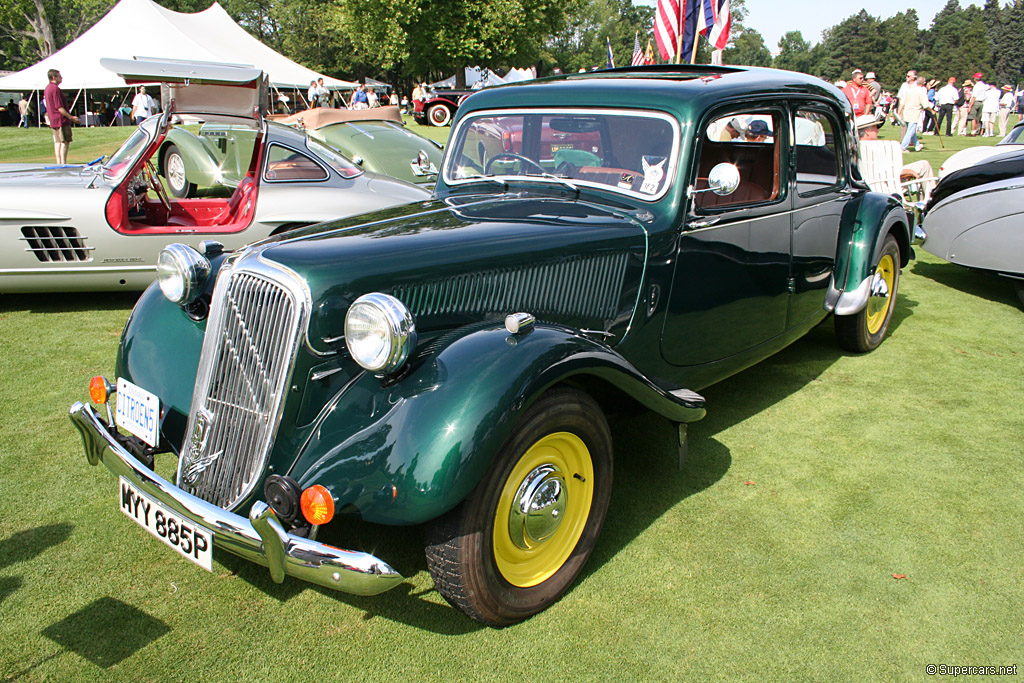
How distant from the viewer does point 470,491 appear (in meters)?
2.19

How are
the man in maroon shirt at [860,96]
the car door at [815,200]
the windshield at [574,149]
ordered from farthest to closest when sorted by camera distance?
the man in maroon shirt at [860,96] → the car door at [815,200] → the windshield at [574,149]

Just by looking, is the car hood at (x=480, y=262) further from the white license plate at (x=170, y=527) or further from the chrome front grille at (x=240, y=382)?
the white license plate at (x=170, y=527)

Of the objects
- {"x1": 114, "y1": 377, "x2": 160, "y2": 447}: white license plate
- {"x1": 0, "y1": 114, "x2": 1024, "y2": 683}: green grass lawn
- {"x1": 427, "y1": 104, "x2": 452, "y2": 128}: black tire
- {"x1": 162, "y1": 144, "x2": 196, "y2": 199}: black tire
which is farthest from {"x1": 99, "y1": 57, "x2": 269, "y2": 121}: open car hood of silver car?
{"x1": 427, "y1": 104, "x2": 452, "y2": 128}: black tire

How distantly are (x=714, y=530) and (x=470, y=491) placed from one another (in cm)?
139

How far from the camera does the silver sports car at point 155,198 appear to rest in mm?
5715

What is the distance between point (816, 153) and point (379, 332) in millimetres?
3423

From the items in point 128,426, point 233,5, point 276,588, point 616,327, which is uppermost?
point 233,5

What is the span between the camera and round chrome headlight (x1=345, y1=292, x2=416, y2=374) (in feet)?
7.27

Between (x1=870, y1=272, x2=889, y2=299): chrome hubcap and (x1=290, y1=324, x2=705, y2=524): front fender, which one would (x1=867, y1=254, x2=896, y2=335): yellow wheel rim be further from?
(x1=290, y1=324, x2=705, y2=524): front fender

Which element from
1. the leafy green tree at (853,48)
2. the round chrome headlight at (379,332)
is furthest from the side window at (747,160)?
the leafy green tree at (853,48)

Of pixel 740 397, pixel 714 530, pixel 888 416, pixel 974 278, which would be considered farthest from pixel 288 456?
pixel 974 278

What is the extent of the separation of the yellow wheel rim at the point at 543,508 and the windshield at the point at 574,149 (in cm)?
131

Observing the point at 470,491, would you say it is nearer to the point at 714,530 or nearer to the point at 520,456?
the point at 520,456

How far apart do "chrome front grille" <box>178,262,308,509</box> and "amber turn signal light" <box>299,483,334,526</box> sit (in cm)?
30
